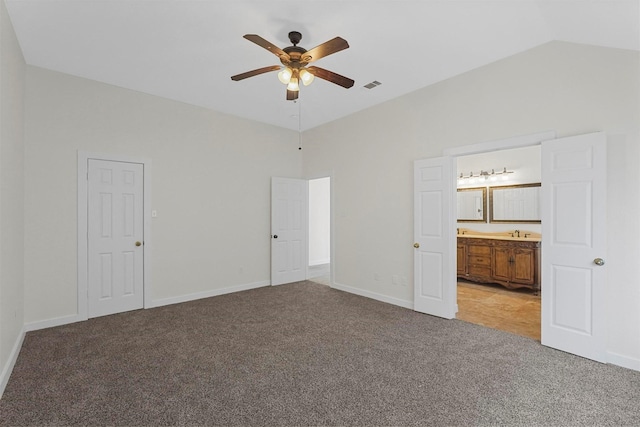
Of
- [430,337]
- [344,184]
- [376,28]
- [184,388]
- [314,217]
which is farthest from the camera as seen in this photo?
[314,217]

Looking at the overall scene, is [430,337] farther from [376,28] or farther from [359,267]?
[376,28]

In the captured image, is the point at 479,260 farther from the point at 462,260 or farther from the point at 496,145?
the point at 496,145

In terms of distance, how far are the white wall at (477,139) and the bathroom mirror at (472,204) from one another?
2836 mm

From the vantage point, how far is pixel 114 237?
13.8ft

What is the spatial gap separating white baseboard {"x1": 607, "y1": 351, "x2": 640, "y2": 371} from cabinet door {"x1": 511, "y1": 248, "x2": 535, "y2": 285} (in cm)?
250

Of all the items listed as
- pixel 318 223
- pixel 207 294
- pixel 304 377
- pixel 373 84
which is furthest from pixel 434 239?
pixel 318 223

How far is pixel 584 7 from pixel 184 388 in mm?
4311

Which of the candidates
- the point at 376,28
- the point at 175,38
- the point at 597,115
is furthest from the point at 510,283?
the point at 175,38

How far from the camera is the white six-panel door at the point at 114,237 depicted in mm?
4020

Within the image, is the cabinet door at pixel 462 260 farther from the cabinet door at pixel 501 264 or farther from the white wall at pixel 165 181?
the white wall at pixel 165 181

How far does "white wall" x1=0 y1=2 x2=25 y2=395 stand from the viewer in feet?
8.09

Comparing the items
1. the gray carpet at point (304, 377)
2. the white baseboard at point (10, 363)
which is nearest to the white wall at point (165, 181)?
the white baseboard at point (10, 363)

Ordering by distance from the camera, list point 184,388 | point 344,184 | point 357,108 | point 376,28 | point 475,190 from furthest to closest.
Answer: point 475,190
point 344,184
point 357,108
point 376,28
point 184,388

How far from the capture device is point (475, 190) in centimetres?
653
